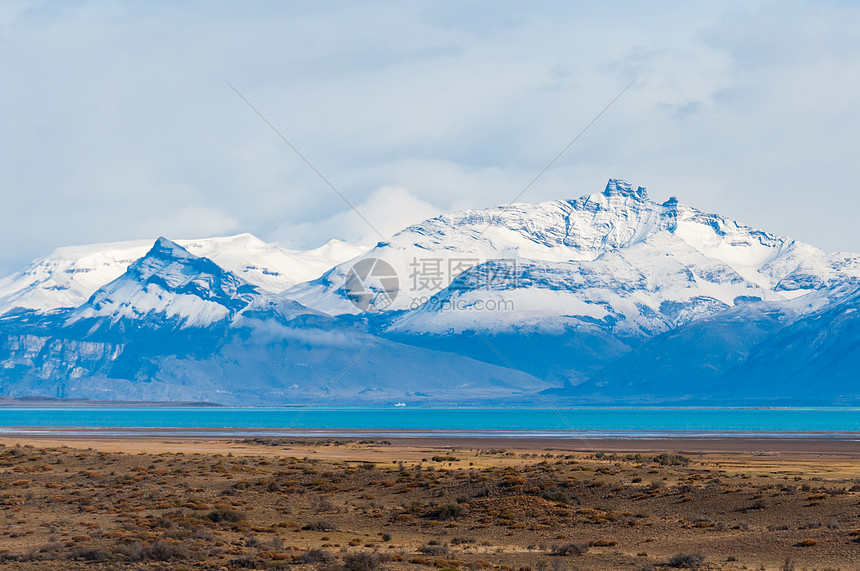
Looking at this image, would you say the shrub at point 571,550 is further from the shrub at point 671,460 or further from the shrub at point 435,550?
the shrub at point 671,460

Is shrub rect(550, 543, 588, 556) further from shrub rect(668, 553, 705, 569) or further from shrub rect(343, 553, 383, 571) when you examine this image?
shrub rect(343, 553, 383, 571)

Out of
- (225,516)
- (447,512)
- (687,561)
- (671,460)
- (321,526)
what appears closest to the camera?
(687,561)

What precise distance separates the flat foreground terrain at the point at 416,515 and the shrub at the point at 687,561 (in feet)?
0.28

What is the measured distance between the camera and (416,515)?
50.4 meters

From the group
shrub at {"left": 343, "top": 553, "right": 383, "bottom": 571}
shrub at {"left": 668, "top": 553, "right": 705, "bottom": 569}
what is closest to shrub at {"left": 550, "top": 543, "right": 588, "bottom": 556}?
shrub at {"left": 668, "top": 553, "right": 705, "bottom": 569}

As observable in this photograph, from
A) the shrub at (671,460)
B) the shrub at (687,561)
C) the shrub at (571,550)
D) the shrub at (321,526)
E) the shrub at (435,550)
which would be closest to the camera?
the shrub at (687,561)

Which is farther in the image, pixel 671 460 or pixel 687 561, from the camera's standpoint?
pixel 671 460

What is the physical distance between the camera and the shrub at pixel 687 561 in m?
36.8

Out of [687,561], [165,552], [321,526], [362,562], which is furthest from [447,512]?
[165,552]

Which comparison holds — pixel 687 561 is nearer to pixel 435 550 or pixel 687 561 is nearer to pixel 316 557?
pixel 435 550

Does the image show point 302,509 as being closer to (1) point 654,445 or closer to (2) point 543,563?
(2) point 543,563

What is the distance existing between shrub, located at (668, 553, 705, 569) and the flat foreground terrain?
0.08 m

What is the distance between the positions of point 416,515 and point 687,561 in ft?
54.7

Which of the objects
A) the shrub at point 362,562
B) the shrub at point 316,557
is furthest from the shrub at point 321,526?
the shrub at point 362,562
